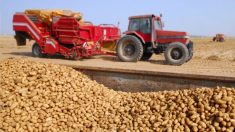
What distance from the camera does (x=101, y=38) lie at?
12.7m

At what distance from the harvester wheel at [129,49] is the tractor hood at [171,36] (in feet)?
2.63

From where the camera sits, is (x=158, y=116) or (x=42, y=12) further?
(x=42, y=12)

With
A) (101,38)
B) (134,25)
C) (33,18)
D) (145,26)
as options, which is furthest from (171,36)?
(33,18)

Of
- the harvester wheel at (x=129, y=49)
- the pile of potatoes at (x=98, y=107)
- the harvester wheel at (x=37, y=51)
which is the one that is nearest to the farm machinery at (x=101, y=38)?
the harvester wheel at (x=129, y=49)

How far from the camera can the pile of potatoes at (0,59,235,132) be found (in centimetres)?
539

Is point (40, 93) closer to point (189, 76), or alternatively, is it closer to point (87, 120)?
point (87, 120)

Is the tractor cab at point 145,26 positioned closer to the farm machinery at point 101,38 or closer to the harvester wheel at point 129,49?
the farm machinery at point 101,38

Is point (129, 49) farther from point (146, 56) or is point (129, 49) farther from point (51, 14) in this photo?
point (51, 14)

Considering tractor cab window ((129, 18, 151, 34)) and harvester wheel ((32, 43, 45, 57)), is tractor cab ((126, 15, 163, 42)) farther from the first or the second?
harvester wheel ((32, 43, 45, 57))

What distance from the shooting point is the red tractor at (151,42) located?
11727 millimetres

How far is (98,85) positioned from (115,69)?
1.86 feet

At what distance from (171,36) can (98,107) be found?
6.43 meters

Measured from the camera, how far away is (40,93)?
666cm

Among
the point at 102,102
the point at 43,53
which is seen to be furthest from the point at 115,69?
the point at 43,53
